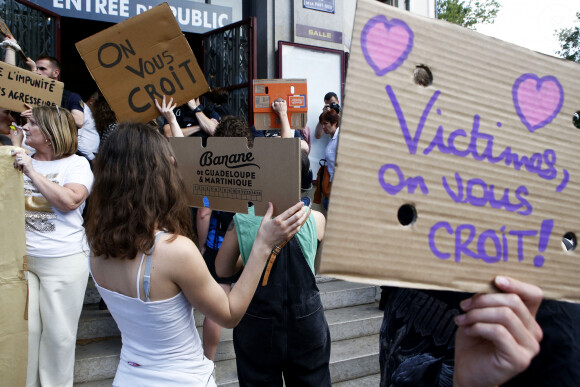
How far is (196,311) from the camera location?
412 centimetres

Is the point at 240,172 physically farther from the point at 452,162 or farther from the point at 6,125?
the point at 6,125

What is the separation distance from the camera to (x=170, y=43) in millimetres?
3016

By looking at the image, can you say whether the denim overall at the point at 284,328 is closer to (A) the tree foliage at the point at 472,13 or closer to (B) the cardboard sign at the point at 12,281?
(B) the cardboard sign at the point at 12,281

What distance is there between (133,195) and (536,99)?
1.46 m

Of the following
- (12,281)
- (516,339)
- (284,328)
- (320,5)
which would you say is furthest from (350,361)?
(320,5)

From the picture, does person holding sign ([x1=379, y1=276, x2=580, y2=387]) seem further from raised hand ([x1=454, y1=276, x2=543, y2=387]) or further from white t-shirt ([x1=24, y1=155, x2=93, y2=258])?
white t-shirt ([x1=24, y1=155, x2=93, y2=258])

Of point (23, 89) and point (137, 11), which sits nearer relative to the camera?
point (23, 89)

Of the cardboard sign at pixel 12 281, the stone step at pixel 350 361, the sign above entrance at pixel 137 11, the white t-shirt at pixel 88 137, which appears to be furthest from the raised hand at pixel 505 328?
the sign above entrance at pixel 137 11

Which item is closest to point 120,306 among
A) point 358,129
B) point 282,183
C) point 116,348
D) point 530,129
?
point 282,183

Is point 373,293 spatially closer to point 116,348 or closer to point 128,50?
point 116,348

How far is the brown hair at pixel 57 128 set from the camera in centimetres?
296

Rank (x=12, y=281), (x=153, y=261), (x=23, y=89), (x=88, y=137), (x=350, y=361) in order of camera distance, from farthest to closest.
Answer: (x=88, y=137) < (x=350, y=361) < (x=23, y=89) < (x=12, y=281) < (x=153, y=261)

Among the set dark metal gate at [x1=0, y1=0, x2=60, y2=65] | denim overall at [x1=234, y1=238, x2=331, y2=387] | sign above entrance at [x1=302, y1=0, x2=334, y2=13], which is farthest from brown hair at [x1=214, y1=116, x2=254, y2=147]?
sign above entrance at [x1=302, y1=0, x2=334, y2=13]

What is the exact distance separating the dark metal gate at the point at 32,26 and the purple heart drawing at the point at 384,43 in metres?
5.67
